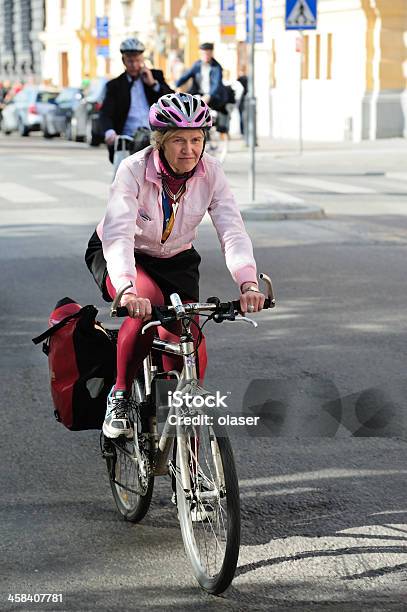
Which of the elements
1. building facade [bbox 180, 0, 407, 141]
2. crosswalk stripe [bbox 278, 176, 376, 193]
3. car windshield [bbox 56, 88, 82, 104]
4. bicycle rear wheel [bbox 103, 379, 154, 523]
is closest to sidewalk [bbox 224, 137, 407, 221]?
crosswalk stripe [bbox 278, 176, 376, 193]

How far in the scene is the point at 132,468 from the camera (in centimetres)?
525

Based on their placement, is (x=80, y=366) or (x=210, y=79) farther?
(x=210, y=79)

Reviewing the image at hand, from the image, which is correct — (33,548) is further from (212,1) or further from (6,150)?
(212,1)

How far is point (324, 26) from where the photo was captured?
36.7m

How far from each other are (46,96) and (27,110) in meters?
0.72

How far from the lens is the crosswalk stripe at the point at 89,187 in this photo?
766 inches

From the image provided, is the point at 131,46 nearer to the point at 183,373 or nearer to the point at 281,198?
the point at 281,198

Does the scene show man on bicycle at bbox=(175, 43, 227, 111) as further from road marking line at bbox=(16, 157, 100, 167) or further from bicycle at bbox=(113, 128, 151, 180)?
bicycle at bbox=(113, 128, 151, 180)

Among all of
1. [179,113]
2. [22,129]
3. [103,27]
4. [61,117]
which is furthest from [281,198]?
[103,27]

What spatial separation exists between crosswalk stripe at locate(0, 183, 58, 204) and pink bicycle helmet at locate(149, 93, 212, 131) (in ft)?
43.9

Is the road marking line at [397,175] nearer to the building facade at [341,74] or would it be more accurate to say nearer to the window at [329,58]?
the building facade at [341,74]

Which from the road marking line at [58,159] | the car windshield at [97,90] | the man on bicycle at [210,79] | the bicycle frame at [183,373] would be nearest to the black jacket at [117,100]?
the bicycle frame at [183,373]

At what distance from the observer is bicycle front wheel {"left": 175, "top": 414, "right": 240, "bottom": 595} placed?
14.1 ft

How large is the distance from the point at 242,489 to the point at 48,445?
116cm
